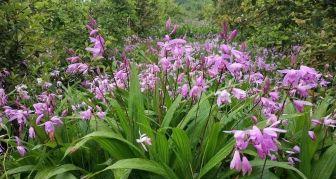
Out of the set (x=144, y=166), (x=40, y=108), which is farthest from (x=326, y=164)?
(x=40, y=108)

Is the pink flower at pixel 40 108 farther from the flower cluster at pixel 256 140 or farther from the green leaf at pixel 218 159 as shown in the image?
the flower cluster at pixel 256 140

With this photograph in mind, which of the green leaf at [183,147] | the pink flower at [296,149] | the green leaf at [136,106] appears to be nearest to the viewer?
the green leaf at [183,147]

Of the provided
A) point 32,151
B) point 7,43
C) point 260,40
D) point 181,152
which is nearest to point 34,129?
point 32,151

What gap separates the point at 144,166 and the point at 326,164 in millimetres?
1071

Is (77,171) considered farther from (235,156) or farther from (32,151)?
(235,156)

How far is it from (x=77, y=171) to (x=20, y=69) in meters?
2.16

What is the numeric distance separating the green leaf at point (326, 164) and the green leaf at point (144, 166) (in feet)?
2.76

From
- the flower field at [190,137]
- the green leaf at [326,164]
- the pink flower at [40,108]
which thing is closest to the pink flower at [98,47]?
the flower field at [190,137]

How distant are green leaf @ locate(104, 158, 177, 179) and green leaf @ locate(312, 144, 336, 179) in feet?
2.76

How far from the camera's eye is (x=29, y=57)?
431 cm

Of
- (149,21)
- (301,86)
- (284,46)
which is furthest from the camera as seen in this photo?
Result: (149,21)

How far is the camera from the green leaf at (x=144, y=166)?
6.72ft

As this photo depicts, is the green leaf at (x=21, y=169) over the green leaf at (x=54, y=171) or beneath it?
beneath

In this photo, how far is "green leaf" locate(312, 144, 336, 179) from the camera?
7.54 feet
